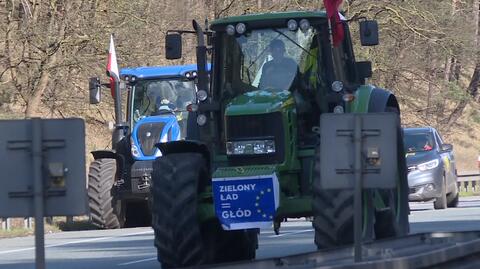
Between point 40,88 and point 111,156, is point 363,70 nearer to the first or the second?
point 111,156

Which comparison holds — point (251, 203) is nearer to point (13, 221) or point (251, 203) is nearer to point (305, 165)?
point (305, 165)

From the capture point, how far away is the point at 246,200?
1289 centimetres

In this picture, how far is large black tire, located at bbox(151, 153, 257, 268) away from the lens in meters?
13.1

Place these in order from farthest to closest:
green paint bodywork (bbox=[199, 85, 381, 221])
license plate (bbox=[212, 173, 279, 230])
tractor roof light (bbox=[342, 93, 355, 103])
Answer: tractor roof light (bbox=[342, 93, 355, 103])
green paint bodywork (bbox=[199, 85, 381, 221])
license plate (bbox=[212, 173, 279, 230])

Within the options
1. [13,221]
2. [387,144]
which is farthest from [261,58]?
[13,221]

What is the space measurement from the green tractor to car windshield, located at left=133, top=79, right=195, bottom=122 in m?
8.17

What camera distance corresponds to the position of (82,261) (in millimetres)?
16500

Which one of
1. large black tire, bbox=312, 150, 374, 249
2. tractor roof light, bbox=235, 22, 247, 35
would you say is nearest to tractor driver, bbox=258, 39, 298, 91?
tractor roof light, bbox=235, 22, 247, 35

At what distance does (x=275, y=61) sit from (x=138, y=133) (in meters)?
9.39

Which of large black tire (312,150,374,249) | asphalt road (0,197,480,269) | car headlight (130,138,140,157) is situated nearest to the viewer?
large black tire (312,150,374,249)

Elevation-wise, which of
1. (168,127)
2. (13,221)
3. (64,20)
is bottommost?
(13,221)

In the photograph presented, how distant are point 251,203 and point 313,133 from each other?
1.47 metres

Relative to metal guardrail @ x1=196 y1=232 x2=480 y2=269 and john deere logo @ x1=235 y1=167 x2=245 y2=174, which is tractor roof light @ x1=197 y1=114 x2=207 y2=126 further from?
metal guardrail @ x1=196 y1=232 x2=480 y2=269

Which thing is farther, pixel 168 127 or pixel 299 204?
pixel 168 127
